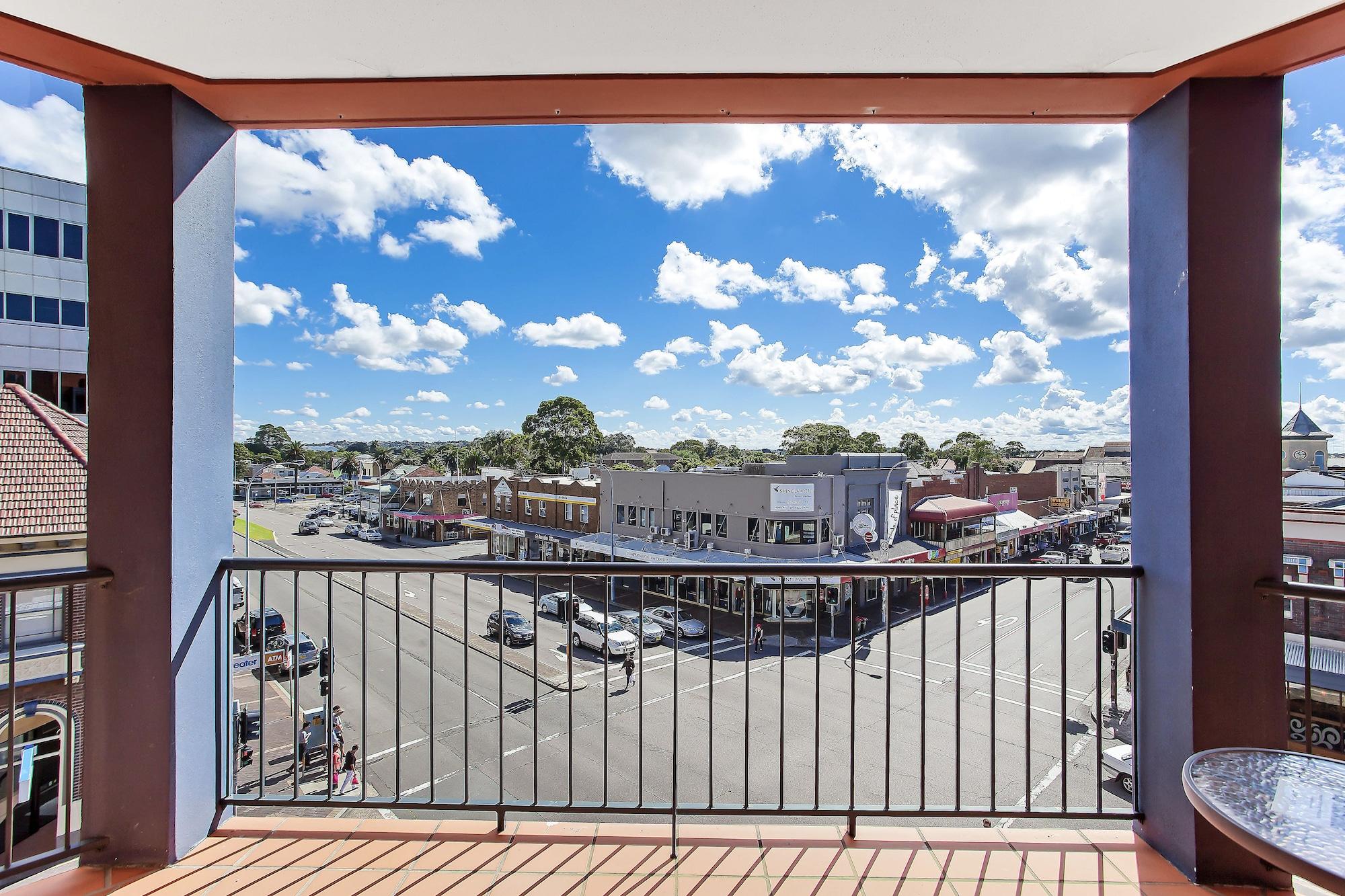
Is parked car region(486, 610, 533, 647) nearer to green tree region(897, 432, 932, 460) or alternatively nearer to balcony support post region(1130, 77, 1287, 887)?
balcony support post region(1130, 77, 1287, 887)

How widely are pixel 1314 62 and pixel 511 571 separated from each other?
283 centimetres

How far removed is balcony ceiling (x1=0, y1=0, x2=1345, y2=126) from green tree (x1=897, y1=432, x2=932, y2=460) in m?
33.8

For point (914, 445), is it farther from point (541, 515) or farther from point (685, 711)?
point (685, 711)

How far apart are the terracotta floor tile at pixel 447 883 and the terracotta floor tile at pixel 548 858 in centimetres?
7

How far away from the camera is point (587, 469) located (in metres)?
20.1

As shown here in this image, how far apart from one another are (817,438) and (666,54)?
33.4 meters

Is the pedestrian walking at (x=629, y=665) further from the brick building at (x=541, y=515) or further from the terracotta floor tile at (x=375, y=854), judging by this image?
the brick building at (x=541, y=515)

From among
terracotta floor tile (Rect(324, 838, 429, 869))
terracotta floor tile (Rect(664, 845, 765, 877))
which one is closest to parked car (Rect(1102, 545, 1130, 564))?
terracotta floor tile (Rect(664, 845, 765, 877))

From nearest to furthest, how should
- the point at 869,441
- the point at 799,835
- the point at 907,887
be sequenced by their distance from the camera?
the point at 907,887
the point at 799,835
the point at 869,441

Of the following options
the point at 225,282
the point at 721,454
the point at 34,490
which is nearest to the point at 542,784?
the point at 34,490

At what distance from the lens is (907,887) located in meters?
1.52

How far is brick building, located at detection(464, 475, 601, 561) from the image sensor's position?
19.6m

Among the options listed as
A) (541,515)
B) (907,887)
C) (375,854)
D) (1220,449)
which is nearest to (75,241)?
(375,854)

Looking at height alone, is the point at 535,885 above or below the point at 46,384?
below
